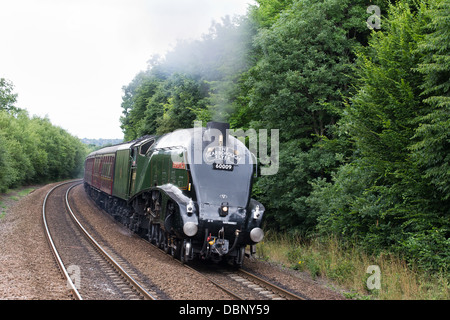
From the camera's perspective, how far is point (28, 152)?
47344mm

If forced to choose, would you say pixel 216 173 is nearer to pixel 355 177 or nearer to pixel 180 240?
pixel 180 240

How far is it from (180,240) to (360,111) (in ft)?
19.9

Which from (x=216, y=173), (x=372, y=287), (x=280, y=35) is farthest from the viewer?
(x=280, y=35)

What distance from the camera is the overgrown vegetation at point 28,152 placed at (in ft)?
112

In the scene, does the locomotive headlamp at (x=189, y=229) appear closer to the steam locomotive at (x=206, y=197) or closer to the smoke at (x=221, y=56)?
the steam locomotive at (x=206, y=197)

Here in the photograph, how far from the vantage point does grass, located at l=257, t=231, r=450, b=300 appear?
7945mm

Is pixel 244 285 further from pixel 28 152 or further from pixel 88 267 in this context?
pixel 28 152

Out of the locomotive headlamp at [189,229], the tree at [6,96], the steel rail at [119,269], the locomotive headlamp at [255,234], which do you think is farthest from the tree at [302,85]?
the tree at [6,96]

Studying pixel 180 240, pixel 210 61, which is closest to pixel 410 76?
pixel 180 240

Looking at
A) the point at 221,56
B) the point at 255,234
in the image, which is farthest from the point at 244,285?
the point at 221,56

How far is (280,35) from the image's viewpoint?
53.9 feet

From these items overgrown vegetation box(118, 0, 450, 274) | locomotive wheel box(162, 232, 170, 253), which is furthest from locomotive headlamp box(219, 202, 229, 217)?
overgrown vegetation box(118, 0, 450, 274)

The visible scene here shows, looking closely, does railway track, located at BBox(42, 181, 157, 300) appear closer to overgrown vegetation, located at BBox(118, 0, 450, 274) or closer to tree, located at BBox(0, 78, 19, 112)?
overgrown vegetation, located at BBox(118, 0, 450, 274)

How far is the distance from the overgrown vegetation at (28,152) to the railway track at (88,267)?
18.8 m
